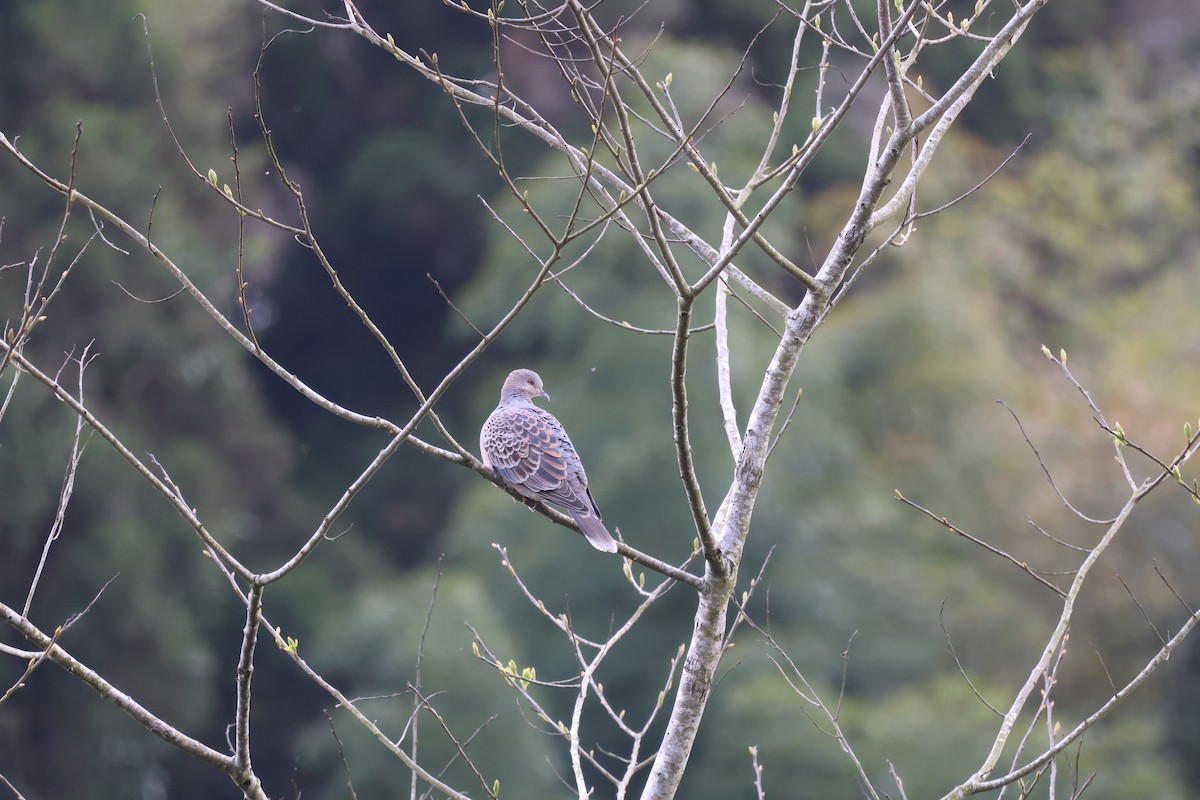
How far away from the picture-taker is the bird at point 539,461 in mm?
4688

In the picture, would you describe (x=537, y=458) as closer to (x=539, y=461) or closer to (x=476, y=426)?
(x=539, y=461)

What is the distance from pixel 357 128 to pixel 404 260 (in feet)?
6.69

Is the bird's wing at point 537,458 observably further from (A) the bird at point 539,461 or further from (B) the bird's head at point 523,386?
(B) the bird's head at point 523,386

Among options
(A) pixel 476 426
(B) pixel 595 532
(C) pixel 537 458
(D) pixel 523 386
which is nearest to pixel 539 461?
(C) pixel 537 458

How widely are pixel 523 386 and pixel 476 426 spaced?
1092 centimetres

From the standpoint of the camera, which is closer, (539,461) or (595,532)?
(595,532)

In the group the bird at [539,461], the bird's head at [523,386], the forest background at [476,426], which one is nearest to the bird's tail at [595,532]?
the bird at [539,461]

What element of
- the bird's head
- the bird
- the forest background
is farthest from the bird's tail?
the forest background

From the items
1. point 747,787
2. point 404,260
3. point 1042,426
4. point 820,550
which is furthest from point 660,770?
point 404,260

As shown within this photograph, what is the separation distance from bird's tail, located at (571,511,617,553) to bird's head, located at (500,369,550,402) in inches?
57.7

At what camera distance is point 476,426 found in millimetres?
16906

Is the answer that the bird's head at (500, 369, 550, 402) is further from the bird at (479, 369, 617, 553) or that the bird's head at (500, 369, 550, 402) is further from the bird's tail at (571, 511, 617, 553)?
the bird's tail at (571, 511, 617, 553)

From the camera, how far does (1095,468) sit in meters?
14.3

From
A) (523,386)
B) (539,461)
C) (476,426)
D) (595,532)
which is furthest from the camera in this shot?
(476,426)
